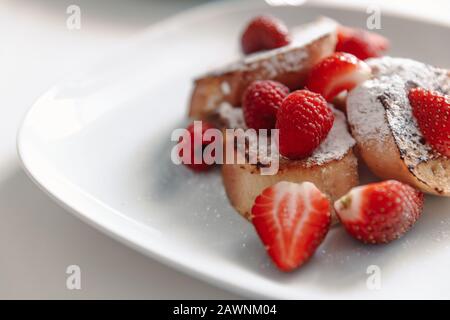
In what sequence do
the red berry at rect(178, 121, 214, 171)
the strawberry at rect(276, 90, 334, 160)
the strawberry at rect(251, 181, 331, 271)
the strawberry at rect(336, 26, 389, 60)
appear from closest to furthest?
the strawberry at rect(251, 181, 331, 271), the strawberry at rect(276, 90, 334, 160), the red berry at rect(178, 121, 214, 171), the strawberry at rect(336, 26, 389, 60)

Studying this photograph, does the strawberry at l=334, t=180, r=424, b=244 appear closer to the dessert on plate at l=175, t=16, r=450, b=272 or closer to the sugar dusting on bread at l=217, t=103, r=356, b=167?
the dessert on plate at l=175, t=16, r=450, b=272

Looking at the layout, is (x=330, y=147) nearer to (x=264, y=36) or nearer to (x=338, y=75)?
(x=338, y=75)

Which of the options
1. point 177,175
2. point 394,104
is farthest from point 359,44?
point 177,175

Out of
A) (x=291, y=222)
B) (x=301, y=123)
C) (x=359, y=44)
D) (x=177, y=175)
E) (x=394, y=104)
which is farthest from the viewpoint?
(x=359, y=44)

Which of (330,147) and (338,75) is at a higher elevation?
(338,75)

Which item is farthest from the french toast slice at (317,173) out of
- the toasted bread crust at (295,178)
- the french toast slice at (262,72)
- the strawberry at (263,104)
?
the french toast slice at (262,72)

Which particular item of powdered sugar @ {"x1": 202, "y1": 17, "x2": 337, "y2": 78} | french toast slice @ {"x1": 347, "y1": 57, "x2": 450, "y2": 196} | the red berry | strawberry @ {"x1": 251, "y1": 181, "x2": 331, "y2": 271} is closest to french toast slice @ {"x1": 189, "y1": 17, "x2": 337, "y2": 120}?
powdered sugar @ {"x1": 202, "y1": 17, "x2": 337, "y2": 78}

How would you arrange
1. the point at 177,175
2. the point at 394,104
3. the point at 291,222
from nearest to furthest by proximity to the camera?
the point at 291,222 < the point at 394,104 < the point at 177,175
